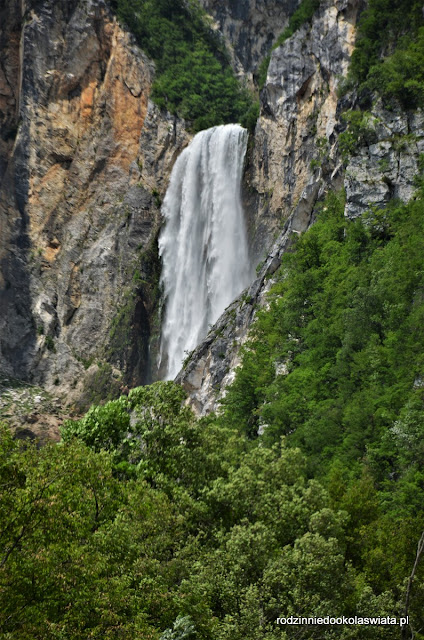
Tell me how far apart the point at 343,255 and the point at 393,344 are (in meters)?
11.4

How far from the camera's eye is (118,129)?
7506cm

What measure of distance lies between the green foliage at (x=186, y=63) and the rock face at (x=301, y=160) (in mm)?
14596

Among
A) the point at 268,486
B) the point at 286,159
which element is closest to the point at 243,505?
the point at 268,486

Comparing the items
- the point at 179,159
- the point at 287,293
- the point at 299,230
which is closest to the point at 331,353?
the point at 287,293

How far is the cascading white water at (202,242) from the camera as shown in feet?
198

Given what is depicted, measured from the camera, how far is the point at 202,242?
63.9m

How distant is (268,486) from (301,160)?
4021cm

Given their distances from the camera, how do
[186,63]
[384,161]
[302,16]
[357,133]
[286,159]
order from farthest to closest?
[186,63], [302,16], [286,159], [357,133], [384,161]

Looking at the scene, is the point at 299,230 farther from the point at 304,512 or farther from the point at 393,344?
the point at 304,512

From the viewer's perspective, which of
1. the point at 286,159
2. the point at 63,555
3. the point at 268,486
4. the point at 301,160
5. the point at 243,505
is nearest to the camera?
the point at 63,555

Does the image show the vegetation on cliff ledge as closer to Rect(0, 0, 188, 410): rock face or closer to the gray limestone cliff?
the gray limestone cliff

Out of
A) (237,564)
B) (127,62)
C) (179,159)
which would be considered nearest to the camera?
(237,564)

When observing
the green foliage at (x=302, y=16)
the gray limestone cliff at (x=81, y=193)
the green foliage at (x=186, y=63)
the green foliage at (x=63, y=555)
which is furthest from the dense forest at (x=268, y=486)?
the green foliage at (x=186, y=63)

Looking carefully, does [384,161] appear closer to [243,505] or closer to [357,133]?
[357,133]
